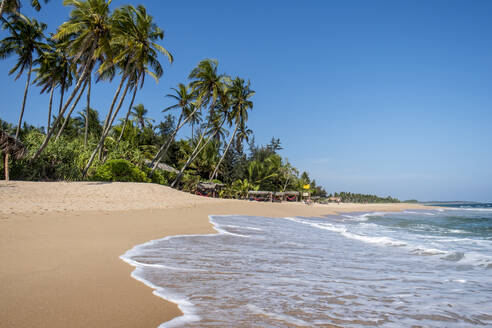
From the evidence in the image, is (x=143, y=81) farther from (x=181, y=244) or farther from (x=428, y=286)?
(x=428, y=286)

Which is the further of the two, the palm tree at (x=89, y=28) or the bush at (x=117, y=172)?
the bush at (x=117, y=172)

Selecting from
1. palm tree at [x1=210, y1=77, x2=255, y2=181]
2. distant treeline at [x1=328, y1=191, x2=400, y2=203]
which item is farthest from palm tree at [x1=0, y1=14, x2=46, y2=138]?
distant treeline at [x1=328, y1=191, x2=400, y2=203]

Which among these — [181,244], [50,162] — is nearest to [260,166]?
[50,162]

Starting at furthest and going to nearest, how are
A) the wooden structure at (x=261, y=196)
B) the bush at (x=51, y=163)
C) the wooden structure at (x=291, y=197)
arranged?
1. the wooden structure at (x=291, y=197)
2. the wooden structure at (x=261, y=196)
3. the bush at (x=51, y=163)

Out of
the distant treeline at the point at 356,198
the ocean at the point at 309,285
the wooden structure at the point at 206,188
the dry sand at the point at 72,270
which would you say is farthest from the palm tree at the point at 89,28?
Answer: the distant treeline at the point at 356,198

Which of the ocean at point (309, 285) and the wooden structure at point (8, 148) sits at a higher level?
the wooden structure at point (8, 148)

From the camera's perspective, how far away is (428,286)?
3213mm

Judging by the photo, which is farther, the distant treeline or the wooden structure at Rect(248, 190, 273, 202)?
the distant treeline

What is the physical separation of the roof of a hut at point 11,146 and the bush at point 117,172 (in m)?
3.93

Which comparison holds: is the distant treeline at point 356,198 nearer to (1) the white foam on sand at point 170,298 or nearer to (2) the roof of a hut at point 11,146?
(2) the roof of a hut at point 11,146

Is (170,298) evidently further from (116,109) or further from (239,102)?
(239,102)

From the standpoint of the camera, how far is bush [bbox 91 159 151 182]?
16625mm

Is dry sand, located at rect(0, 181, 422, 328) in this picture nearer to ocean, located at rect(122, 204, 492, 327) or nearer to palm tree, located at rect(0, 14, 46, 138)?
ocean, located at rect(122, 204, 492, 327)

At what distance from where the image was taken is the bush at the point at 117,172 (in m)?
16.6
